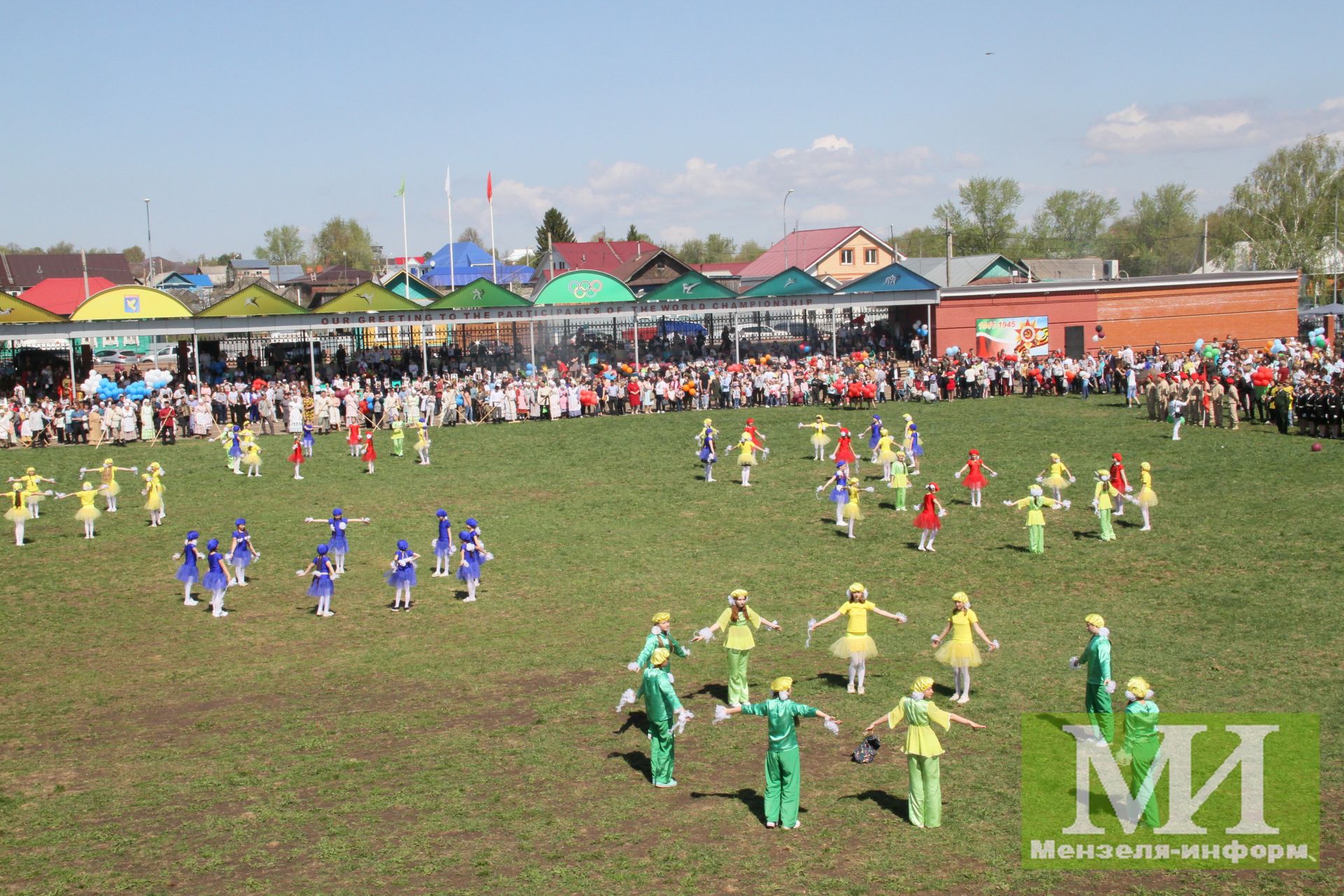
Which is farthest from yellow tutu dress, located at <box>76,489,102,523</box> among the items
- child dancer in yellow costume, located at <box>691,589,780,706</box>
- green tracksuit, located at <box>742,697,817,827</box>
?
green tracksuit, located at <box>742,697,817,827</box>

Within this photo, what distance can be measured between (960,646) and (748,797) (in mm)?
3484

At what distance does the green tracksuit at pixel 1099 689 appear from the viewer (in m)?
11.5

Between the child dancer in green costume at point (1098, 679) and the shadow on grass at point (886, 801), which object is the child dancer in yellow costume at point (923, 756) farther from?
the child dancer in green costume at point (1098, 679)

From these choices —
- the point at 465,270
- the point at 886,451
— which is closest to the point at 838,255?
the point at 465,270

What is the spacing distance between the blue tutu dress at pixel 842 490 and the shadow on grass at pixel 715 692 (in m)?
8.23

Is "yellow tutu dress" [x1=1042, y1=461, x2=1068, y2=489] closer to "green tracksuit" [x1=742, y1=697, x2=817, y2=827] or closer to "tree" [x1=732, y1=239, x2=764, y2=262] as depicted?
"green tracksuit" [x1=742, y1=697, x2=817, y2=827]

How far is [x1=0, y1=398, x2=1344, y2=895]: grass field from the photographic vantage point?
9617mm

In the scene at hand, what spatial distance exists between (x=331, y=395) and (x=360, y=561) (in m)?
17.7

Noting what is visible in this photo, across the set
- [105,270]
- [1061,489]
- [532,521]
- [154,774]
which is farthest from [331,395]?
[105,270]

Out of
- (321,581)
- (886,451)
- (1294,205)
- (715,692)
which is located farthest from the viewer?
(1294,205)

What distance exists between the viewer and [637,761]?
1164 centimetres

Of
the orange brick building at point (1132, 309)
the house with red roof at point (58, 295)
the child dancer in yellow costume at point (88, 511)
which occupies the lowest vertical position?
the child dancer in yellow costume at point (88, 511)

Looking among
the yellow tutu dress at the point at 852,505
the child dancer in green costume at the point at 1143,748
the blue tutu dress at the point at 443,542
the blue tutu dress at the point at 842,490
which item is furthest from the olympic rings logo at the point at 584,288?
the child dancer in green costume at the point at 1143,748
